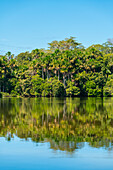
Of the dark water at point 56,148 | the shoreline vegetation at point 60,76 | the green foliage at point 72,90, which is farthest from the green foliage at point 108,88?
the dark water at point 56,148

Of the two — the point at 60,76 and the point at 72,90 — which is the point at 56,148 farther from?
the point at 60,76

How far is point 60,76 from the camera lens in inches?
3130

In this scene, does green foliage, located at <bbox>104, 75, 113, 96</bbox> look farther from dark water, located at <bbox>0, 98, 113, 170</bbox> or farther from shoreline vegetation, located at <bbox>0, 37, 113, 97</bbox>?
dark water, located at <bbox>0, 98, 113, 170</bbox>

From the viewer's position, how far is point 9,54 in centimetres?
8331

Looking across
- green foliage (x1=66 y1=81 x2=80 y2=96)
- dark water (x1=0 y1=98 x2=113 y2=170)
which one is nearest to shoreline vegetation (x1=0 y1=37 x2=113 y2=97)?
green foliage (x1=66 y1=81 x2=80 y2=96)

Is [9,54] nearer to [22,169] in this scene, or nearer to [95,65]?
[95,65]

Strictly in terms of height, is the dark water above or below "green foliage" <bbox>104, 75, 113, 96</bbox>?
below

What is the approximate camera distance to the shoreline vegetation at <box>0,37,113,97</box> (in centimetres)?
7281

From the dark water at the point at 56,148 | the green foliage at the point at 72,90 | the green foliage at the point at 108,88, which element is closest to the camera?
the dark water at the point at 56,148

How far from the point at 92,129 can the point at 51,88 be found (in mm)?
56141

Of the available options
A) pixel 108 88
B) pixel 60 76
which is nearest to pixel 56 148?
pixel 108 88

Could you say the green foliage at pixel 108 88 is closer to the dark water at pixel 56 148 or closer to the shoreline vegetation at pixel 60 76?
the shoreline vegetation at pixel 60 76

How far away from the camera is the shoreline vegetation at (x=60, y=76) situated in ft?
239

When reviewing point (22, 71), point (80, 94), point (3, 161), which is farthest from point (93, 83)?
point (3, 161)
